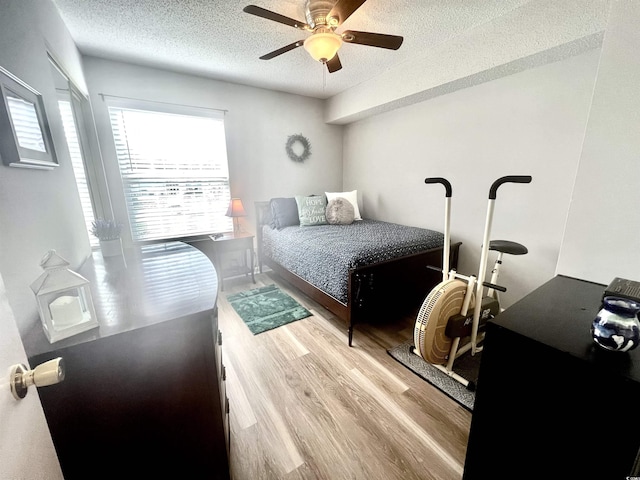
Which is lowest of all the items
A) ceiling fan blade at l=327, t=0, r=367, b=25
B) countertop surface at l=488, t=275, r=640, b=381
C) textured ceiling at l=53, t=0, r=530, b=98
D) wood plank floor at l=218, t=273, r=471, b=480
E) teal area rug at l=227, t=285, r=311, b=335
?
wood plank floor at l=218, t=273, r=471, b=480

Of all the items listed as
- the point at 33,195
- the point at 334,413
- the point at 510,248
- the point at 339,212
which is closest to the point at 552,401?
the point at 334,413

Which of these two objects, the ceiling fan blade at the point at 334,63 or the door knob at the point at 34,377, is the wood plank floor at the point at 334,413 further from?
the ceiling fan blade at the point at 334,63

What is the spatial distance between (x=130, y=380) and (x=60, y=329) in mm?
242

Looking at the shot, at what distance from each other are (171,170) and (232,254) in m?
1.23

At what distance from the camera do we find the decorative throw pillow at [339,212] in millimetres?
3305

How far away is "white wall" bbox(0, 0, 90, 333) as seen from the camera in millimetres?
812

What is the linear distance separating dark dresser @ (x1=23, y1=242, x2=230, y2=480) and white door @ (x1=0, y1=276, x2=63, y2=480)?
0.16m

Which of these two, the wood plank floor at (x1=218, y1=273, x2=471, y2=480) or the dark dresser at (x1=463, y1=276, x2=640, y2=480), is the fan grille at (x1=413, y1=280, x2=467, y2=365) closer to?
the wood plank floor at (x1=218, y1=273, x2=471, y2=480)

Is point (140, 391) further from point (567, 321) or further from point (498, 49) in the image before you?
point (498, 49)

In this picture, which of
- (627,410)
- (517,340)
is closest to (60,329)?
(517,340)

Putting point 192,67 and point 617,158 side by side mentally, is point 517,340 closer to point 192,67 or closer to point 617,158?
point 617,158

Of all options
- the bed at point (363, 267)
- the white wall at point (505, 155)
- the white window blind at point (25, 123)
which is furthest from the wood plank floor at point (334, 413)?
the white window blind at point (25, 123)

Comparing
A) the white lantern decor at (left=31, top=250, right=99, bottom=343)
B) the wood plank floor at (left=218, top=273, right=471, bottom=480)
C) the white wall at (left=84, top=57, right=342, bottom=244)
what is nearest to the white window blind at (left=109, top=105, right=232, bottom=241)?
the white wall at (left=84, top=57, right=342, bottom=244)

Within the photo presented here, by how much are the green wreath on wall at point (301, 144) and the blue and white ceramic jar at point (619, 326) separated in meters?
3.53
